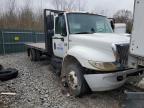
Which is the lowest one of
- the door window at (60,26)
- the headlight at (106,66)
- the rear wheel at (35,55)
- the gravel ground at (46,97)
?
the gravel ground at (46,97)

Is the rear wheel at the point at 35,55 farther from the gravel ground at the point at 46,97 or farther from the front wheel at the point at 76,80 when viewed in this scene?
the front wheel at the point at 76,80

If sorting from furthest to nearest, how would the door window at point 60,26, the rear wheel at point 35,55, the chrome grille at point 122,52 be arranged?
the rear wheel at point 35,55 → the door window at point 60,26 → the chrome grille at point 122,52

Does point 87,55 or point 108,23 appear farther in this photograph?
point 108,23

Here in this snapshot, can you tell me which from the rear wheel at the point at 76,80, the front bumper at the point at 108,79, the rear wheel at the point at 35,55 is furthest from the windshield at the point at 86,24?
the rear wheel at the point at 35,55

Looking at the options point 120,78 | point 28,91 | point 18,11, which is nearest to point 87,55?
point 120,78

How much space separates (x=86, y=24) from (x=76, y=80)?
1.91 metres

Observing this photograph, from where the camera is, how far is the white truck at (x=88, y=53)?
4.48 metres

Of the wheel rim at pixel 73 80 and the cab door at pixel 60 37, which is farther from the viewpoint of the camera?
the cab door at pixel 60 37

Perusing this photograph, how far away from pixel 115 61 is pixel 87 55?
68cm

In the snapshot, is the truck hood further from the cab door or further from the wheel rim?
the cab door

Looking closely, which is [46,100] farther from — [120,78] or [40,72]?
[40,72]

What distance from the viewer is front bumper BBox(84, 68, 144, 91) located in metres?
4.49

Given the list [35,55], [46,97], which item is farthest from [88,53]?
[35,55]

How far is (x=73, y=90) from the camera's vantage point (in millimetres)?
5281
